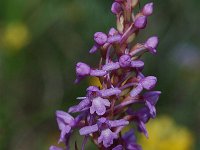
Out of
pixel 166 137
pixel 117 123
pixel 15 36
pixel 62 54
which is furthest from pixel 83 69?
pixel 62 54

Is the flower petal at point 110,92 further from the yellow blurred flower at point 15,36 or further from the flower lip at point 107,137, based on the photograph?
the yellow blurred flower at point 15,36

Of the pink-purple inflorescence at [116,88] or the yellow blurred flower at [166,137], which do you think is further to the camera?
the yellow blurred flower at [166,137]

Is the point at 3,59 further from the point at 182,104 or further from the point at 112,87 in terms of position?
the point at 112,87

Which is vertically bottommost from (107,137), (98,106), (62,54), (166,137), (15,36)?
(166,137)

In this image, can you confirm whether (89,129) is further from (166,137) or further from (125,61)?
(166,137)

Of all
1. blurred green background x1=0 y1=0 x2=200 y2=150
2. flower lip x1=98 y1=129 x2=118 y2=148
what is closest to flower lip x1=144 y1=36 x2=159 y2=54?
flower lip x1=98 y1=129 x2=118 y2=148

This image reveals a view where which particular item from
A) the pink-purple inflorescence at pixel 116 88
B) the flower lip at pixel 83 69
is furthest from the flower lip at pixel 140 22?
the flower lip at pixel 83 69
